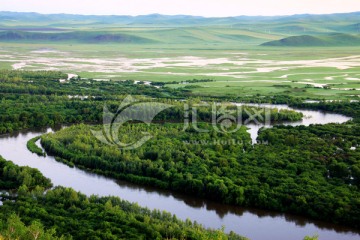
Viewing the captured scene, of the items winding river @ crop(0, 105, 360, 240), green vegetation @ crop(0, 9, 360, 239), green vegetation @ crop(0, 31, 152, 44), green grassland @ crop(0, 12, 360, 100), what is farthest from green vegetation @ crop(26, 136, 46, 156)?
green vegetation @ crop(0, 31, 152, 44)

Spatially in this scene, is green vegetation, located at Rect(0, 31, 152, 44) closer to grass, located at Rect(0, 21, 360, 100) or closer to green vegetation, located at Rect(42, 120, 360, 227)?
grass, located at Rect(0, 21, 360, 100)

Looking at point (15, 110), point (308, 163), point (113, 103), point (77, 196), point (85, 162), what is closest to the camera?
point (77, 196)

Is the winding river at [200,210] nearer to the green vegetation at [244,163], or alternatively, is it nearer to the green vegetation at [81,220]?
the green vegetation at [244,163]

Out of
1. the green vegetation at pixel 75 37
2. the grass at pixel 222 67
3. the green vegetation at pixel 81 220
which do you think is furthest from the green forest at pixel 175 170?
the green vegetation at pixel 75 37

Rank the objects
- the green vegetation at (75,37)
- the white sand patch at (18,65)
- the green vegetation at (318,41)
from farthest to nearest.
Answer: the green vegetation at (75,37) < the green vegetation at (318,41) < the white sand patch at (18,65)

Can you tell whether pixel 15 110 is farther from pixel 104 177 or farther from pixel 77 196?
pixel 77 196

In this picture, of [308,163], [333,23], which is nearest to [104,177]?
[308,163]

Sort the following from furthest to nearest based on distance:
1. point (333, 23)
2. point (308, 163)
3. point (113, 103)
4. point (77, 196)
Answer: point (333, 23) < point (113, 103) < point (308, 163) < point (77, 196)

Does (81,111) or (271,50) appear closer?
(81,111)
